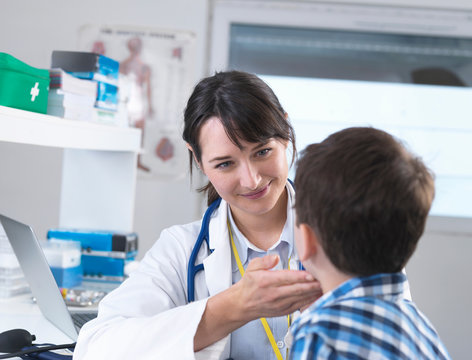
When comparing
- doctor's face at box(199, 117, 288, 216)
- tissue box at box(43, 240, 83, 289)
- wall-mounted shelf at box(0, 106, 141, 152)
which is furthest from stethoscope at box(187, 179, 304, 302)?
tissue box at box(43, 240, 83, 289)

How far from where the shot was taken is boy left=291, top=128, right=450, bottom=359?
850 millimetres

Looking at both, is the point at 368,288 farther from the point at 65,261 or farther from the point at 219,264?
the point at 65,261

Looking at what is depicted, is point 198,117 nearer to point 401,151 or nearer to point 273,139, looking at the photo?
point 273,139

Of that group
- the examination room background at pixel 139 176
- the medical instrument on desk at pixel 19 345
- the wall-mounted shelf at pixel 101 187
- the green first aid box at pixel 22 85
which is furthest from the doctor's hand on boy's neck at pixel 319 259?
the examination room background at pixel 139 176

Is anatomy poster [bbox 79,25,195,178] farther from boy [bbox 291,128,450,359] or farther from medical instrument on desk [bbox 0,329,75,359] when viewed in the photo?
boy [bbox 291,128,450,359]

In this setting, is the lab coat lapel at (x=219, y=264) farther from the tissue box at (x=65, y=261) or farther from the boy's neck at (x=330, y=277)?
the tissue box at (x=65, y=261)

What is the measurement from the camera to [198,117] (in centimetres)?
141

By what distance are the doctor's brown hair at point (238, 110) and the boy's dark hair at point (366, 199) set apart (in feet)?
1.35

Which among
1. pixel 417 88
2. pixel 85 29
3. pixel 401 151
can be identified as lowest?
pixel 401 151

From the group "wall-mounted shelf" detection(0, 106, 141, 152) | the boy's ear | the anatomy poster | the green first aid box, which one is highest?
the anatomy poster

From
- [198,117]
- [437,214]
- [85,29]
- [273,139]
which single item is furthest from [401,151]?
[85,29]

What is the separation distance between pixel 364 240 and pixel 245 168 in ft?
1.66

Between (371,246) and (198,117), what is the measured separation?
2.15ft

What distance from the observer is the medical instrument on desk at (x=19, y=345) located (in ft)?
4.20
